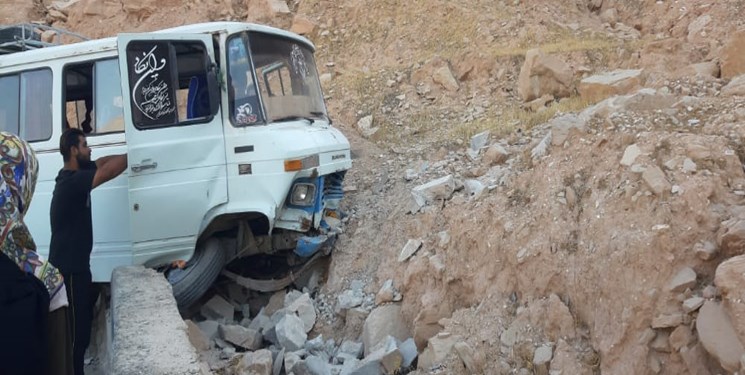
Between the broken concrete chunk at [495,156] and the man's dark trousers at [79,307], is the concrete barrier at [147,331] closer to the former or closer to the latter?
the man's dark trousers at [79,307]

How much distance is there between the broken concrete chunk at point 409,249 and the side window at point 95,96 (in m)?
2.60

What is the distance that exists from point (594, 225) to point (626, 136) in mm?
906

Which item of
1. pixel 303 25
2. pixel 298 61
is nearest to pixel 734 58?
pixel 298 61

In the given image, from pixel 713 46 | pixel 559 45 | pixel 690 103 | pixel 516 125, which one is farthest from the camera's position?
pixel 559 45

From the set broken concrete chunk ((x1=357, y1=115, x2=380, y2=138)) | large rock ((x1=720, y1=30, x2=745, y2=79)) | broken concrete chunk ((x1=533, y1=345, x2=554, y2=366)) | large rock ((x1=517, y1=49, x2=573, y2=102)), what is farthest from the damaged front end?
large rock ((x1=517, y1=49, x2=573, y2=102))

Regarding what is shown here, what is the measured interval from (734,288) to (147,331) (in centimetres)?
333

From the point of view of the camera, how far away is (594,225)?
4855 millimetres

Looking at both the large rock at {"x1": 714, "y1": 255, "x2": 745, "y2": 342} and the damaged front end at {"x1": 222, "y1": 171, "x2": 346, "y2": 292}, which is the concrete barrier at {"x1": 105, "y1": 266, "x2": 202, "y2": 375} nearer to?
the damaged front end at {"x1": 222, "y1": 171, "x2": 346, "y2": 292}

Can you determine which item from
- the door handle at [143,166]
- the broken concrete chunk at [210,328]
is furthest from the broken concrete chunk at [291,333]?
the door handle at [143,166]

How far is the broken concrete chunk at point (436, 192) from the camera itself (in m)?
6.70

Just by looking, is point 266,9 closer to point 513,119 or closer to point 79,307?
point 513,119

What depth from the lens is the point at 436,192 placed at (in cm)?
673

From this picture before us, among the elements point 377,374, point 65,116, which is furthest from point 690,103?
point 65,116

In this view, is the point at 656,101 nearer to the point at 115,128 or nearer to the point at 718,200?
the point at 718,200
